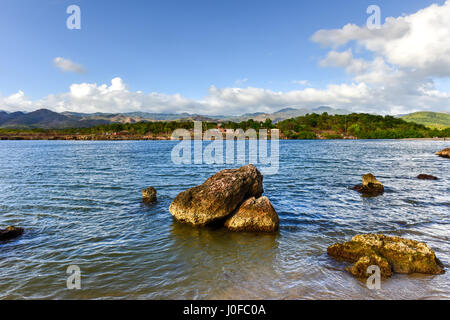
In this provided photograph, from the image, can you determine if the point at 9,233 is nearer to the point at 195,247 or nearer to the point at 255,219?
the point at 195,247

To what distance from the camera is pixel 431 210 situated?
16.6m

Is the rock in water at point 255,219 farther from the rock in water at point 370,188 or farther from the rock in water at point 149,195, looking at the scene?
the rock in water at point 370,188

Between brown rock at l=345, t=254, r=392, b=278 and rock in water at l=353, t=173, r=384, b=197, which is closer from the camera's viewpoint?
brown rock at l=345, t=254, r=392, b=278

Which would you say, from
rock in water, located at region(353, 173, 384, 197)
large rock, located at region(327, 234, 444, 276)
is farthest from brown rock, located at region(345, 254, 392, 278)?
rock in water, located at region(353, 173, 384, 197)

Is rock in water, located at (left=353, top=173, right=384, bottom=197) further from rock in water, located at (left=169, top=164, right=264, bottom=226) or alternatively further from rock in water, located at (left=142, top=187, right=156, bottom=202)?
rock in water, located at (left=142, top=187, right=156, bottom=202)

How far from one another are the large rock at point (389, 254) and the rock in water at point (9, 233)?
582 inches

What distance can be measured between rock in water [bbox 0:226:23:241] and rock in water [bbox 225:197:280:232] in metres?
10.5

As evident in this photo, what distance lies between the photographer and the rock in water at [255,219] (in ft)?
42.7

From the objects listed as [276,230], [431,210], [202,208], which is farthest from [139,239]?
[431,210]

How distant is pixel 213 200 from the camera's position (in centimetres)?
1384

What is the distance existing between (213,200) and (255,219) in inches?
97.7

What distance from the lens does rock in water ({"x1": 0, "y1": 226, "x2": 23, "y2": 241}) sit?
12084 mm

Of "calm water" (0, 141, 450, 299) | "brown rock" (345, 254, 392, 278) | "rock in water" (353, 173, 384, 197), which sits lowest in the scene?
"calm water" (0, 141, 450, 299)

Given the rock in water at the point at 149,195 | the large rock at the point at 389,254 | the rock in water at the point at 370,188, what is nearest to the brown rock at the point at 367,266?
the large rock at the point at 389,254
